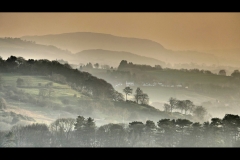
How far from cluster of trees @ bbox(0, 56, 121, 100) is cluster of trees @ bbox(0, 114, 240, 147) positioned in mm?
473

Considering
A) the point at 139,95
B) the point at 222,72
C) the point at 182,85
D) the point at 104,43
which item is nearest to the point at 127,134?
the point at 139,95

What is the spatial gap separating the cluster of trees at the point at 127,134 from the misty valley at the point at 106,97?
0.6 inches

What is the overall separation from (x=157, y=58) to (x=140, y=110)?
91 cm

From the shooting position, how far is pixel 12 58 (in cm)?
577

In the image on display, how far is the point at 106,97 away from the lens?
19.2ft

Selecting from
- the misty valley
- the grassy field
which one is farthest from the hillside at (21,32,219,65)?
the grassy field

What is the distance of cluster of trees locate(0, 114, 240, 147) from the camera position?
5.68m

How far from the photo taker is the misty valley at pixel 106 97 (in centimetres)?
571

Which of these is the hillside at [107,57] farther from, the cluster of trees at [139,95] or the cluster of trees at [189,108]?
the cluster of trees at [189,108]

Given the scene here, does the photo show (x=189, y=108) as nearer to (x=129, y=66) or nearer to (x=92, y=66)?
(x=129, y=66)

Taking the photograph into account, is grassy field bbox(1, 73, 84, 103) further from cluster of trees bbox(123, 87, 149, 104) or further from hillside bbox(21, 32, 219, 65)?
cluster of trees bbox(123, 87, 149, 104)

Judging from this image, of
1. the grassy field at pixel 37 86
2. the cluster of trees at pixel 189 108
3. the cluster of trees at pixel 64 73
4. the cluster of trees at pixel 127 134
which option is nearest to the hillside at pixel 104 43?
the cluster of trees at pixel 64 73
